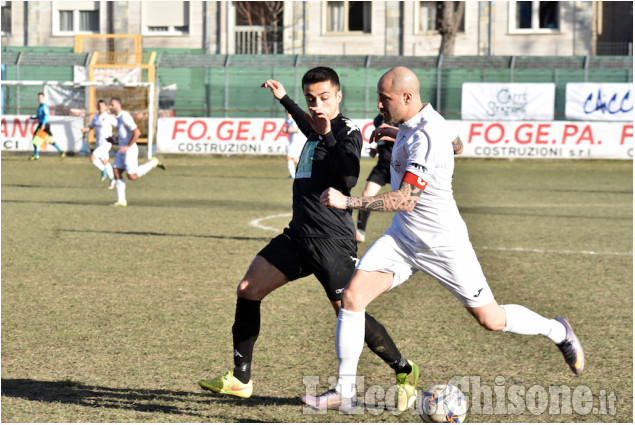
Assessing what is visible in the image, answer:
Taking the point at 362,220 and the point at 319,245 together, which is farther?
the point at 362,220

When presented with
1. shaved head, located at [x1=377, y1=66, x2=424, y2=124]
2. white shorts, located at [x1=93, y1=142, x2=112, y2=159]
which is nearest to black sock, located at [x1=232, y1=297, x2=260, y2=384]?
shaved head, located at [x1=377, y1=66, x2=424, y2=124]

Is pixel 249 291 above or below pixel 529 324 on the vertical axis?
above

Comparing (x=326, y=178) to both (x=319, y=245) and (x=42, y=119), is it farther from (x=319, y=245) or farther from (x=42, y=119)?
(x=42, y=119)

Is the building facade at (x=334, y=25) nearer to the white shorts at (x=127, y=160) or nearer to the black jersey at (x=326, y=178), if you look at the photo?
the white shorts at (x=127, y=160)

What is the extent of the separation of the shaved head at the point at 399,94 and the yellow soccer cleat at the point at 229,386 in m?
1.81

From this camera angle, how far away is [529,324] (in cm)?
580

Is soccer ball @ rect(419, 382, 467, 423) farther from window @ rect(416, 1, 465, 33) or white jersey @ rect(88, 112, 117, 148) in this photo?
window @ rect(416, 1, 465, 33)

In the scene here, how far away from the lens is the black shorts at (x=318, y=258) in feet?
19.3

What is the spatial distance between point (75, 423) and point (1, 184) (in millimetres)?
18558

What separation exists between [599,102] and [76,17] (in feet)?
86.0

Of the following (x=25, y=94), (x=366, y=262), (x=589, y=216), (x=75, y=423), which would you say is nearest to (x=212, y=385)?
(x=75, y=423)

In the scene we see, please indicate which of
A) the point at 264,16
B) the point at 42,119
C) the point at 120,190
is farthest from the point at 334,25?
the point at 120,190

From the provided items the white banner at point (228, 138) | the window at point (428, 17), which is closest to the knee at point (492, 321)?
the white banner at point (228, 138)

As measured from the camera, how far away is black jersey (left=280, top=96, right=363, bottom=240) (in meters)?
5.73
